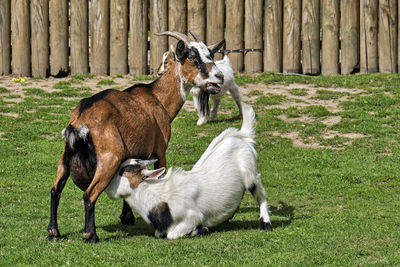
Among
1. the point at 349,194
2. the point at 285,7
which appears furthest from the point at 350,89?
the point at 349,194

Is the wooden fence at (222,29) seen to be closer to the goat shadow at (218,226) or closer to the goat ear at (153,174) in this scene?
the goat shadow at (218,226)

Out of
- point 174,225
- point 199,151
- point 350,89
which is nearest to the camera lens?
point 174,225

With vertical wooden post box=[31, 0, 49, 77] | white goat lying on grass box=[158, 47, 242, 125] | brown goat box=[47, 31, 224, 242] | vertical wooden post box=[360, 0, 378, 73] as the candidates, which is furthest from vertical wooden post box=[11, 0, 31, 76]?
brown goat box=[47, 31, 224, 242]

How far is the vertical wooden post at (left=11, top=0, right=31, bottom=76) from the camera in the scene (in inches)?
623

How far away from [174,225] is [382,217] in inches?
97.6

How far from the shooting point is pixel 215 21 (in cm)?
1584

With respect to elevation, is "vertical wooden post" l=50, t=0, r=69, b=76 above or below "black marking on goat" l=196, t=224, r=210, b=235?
above

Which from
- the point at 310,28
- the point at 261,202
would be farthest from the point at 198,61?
the point at 310,28

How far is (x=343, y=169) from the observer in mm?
11203

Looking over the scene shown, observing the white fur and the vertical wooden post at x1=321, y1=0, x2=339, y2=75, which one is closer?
the white fur

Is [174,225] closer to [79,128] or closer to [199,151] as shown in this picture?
[79,128]

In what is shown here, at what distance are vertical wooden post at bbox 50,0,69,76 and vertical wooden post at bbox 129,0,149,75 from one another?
1.34 m

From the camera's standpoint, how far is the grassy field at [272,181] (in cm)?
705

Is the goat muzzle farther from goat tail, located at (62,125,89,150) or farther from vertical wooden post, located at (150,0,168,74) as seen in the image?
vertical wooden post, located at (150,0,168,74)
